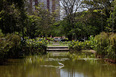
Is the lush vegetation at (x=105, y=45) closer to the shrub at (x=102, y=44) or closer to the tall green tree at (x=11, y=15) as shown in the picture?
the shrub at (x=102, y=44)

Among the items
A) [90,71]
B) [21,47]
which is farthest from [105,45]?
[21,47]

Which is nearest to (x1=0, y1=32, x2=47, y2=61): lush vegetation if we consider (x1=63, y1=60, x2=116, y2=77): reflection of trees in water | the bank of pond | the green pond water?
the bank of pond

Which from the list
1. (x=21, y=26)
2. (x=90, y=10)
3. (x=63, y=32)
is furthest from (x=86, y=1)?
(x=21, y=26)

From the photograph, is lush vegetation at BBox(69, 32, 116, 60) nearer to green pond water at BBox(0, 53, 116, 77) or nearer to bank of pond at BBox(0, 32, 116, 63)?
bank of pond at BBox(0, 32, 116, 63)

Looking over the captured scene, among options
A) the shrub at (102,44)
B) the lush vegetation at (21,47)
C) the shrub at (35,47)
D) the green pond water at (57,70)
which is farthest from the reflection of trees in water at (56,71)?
the shrub at (35,47)

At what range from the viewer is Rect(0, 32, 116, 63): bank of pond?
14.0 m

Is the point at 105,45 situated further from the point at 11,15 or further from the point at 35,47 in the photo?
the point at 11,15

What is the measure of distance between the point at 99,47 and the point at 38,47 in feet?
29.6

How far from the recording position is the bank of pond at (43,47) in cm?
1398

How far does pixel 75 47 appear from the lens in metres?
24.9

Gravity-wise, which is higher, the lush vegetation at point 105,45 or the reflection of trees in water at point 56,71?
the lush vegetation at point 105,45

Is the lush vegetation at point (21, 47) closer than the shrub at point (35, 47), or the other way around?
the lush vegetation at point (21, 47)

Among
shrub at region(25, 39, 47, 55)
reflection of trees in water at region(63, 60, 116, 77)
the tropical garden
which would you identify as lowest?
reflection of trees in water at region(63, 60, 116, 77)

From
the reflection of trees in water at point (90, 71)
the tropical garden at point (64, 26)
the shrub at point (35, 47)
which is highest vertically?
the tropical garden at point (64, 26)
